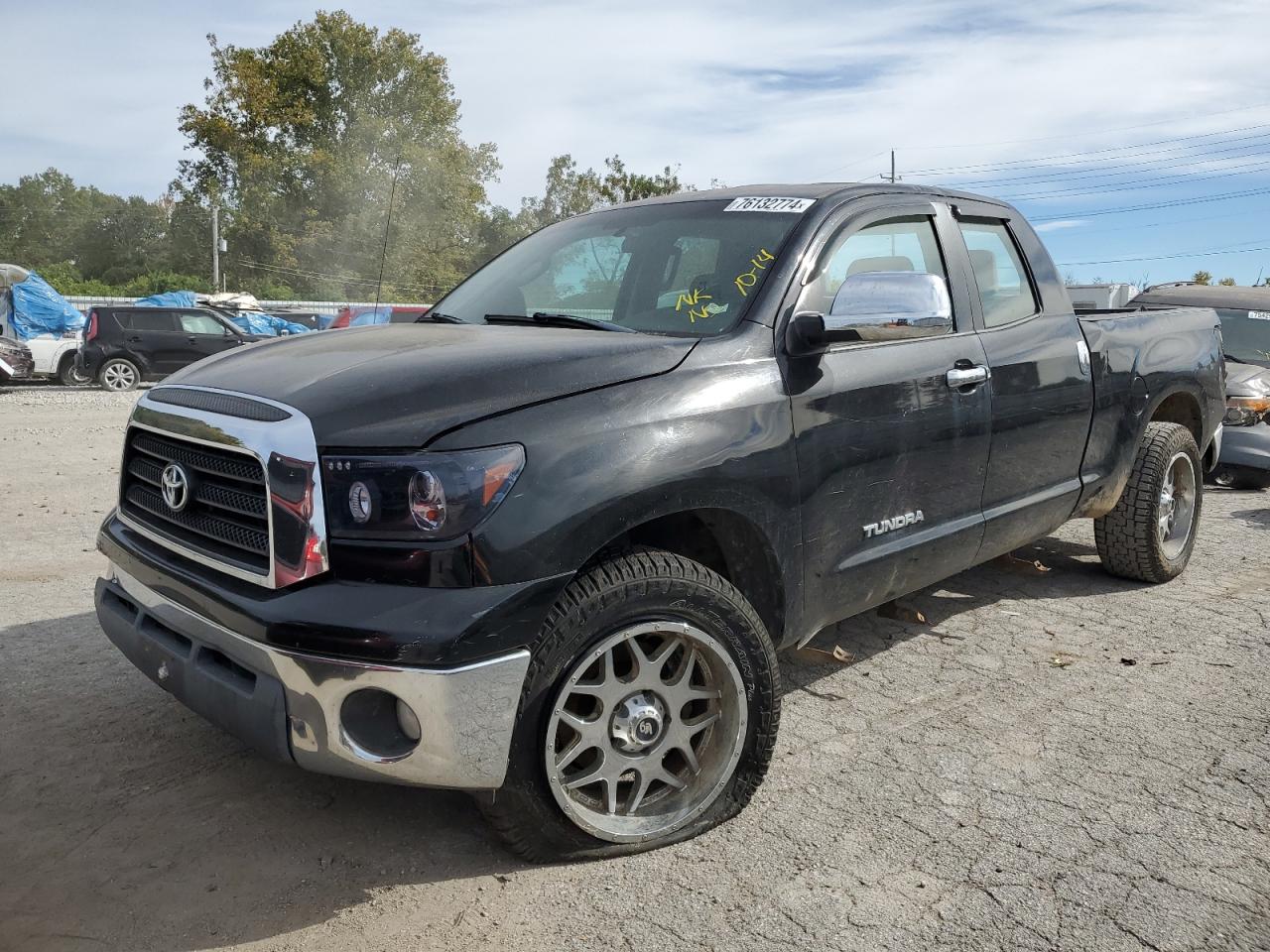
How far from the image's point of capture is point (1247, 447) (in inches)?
331

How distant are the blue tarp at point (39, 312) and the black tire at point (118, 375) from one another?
537cm

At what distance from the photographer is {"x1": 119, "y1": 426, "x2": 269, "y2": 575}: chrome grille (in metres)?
2.58

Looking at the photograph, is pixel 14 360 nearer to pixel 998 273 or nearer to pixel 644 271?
pixel 644 271

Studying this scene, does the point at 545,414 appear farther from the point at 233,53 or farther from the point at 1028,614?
the point at 233,53

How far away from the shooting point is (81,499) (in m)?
7.55

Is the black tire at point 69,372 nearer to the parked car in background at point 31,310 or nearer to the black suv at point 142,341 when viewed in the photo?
the black suv at point 142,341

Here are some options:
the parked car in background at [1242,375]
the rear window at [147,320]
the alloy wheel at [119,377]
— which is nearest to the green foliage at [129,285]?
the rear window at [147,320]

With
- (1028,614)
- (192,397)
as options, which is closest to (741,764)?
(192,397)

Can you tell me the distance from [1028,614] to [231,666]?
12.2 ft

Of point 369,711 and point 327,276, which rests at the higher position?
point 327,276

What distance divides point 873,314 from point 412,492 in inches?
64.1

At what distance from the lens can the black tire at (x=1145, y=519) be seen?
5.12m

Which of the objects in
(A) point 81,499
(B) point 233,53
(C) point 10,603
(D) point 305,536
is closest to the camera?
(D) point 305,536

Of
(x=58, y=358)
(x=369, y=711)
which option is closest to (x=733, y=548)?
(x=369, y=711)
